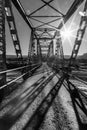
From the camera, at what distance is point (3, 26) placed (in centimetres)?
302

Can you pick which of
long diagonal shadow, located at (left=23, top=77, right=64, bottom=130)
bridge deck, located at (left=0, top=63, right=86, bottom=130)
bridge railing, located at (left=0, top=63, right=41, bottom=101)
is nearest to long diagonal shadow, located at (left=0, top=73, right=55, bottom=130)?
bridge deck, located at (left=0, top=63, right=86, bottom=130)

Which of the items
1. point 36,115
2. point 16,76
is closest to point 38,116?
point 36,115

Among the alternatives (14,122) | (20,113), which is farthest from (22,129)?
(20,113)

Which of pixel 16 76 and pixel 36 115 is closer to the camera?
pixel 36 115

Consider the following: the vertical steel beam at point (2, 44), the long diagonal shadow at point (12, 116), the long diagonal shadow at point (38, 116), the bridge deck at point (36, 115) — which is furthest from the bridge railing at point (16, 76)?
the long diagonal shadow at point (38, 116)

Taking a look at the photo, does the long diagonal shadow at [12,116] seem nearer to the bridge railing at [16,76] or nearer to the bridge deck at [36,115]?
the bridge deck at [36,115]

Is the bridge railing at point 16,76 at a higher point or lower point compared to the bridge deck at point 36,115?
higher

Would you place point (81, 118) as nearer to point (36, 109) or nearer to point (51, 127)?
point (51, 127)

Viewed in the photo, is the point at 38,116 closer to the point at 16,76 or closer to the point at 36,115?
the point at 36,115

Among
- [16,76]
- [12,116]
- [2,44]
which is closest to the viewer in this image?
[12,116]

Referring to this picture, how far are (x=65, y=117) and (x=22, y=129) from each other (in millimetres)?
1035

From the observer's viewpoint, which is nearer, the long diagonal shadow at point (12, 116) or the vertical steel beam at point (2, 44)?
the long diagonal shadow at point (12, 116)

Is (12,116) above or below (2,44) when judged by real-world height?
below

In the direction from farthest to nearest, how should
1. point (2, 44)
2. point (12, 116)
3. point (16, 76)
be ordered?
point (16, 76), point (2, 44), point (12, 116)
